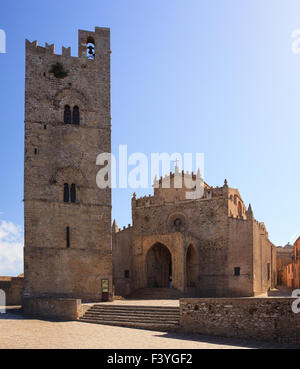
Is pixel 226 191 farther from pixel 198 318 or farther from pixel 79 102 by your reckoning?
pixel 198 318

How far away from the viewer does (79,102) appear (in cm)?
2719

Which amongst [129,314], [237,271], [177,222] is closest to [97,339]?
[129,314]

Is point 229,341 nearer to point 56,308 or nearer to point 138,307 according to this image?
point 138,307

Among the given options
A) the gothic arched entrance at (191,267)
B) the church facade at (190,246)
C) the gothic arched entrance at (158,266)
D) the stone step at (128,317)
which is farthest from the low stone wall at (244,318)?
the gothic arched entrance at (158,266)

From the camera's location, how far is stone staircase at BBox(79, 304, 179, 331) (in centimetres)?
1708

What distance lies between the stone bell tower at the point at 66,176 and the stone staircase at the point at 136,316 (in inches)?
158

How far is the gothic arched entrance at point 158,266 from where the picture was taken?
32969 millimetres

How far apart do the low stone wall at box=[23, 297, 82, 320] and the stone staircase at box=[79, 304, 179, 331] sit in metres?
0.50

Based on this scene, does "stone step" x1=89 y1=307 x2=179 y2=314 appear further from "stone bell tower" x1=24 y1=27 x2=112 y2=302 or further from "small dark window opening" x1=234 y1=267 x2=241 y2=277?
"small dark window opening" x1=234 y1=267 x2=241 y2=277

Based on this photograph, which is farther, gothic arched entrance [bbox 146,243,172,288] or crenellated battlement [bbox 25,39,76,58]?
gothic arched entrance [bbox 146,243,172,288]

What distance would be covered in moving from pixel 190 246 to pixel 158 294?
209 inches

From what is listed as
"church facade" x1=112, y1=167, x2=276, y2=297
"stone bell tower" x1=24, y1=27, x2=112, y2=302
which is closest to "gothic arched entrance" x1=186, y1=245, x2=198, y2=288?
"church facade" x1=112, y1=167, x2=276, y2=297

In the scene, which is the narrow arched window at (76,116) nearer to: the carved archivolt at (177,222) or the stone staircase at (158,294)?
the carved archivolt at (177,222)
